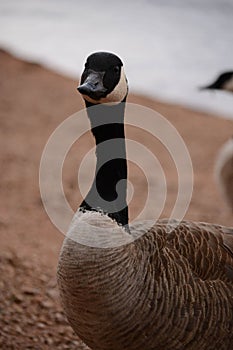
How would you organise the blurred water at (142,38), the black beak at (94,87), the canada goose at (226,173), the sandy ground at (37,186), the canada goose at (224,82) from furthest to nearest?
the blurred water at (142,38)
the canada goose at (224,82)
the canada goose at (226,173)
the sandy ground at (37,186)
the black beak at (94,87)

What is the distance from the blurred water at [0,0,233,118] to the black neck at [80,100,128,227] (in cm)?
188

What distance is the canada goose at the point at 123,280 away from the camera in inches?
57.3

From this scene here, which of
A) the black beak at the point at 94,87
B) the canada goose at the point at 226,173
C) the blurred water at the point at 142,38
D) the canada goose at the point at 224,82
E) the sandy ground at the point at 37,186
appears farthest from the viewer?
the blurred water at the point at 142,38

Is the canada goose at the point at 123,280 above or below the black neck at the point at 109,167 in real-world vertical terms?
below

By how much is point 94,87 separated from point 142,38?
3178mm

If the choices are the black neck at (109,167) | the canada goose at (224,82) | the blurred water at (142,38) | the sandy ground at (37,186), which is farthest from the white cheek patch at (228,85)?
the black neck at (109,167)

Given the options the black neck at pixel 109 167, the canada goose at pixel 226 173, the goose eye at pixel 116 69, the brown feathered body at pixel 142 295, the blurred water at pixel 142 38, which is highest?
the blurred water at pixel 142 38

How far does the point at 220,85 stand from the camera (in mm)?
3145

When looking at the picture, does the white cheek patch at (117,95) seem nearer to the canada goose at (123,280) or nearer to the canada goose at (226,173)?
the canada goose at (123,280)

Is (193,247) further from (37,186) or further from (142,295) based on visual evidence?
(37,186)

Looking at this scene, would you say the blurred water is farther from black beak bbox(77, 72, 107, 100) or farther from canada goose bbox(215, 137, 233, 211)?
black beak bbox(77, 72, 107, 100)

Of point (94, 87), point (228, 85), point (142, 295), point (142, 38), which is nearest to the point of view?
point (94, 87)

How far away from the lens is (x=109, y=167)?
154cm

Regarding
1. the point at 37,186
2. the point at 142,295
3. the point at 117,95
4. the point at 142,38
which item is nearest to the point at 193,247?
the point at 142,295
